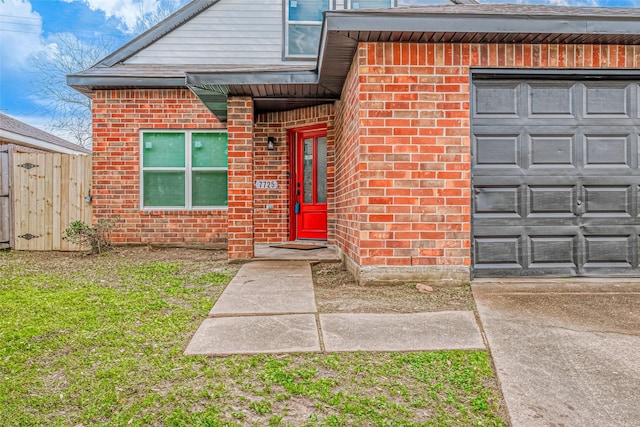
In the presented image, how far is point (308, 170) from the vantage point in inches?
315

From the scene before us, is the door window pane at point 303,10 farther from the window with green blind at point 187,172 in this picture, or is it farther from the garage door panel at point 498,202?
the garage door panel at point 498,202

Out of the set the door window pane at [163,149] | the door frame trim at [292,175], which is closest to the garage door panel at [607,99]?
the door frame trim at [292,175]

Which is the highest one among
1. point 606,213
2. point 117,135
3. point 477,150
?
point 117,135

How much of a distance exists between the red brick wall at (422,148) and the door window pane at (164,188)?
183 inches

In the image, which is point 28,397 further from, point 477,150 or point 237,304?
point 477,150

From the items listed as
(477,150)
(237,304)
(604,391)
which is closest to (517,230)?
(477,150)

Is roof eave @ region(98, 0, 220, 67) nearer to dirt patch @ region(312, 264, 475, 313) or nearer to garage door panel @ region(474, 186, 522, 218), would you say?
dirt patch @ region(312, 264, 475, 313)

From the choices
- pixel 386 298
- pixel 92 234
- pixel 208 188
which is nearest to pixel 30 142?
pixel 92 234

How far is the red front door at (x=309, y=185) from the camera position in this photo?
783cm

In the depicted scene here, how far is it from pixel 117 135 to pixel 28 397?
251 inches

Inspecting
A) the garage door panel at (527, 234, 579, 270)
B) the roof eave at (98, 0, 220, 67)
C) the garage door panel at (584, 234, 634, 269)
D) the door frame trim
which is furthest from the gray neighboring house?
the garage door panel at (584, 234, 634, 269)

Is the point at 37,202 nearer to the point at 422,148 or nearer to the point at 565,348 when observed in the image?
the point at 422,148

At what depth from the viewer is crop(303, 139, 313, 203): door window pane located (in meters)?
7.96

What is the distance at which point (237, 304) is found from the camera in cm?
371
